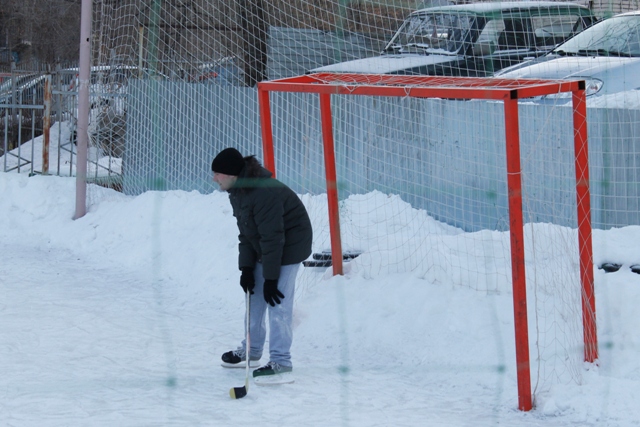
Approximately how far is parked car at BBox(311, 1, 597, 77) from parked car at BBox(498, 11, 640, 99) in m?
0.11

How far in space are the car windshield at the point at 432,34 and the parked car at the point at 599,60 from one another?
0.57 metres

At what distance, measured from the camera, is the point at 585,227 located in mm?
4883

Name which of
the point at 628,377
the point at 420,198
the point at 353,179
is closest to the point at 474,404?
the point at 628,377

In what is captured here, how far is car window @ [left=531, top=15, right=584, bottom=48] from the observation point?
25.1ft

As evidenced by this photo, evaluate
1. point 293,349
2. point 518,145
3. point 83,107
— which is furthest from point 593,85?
point 83,107

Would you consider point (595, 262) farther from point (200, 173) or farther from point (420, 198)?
point (200, 173)

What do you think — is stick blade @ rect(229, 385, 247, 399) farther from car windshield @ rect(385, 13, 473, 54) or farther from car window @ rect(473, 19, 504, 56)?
car window @ rect(473, 19, 504, 56)

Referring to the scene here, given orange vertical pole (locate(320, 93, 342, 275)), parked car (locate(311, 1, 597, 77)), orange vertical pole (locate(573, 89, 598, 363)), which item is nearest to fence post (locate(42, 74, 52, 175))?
parked car (locate(311, 1, 597, 77))

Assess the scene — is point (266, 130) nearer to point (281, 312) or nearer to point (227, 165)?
point (227, 165)

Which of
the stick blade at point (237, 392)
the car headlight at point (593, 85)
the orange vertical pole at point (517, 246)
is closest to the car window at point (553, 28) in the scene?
the car headlight at point (593, 85)

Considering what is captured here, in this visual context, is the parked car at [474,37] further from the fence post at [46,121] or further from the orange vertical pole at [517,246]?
the fence post at [46,121]

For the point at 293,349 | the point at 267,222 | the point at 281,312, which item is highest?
the point at 267,222

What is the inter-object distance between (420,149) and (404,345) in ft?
8.19

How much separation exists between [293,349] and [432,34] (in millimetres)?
3890
